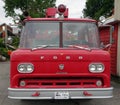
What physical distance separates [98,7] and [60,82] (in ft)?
158

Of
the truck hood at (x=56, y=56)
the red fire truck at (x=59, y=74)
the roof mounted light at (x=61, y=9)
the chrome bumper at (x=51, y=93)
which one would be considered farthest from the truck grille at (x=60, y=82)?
the roof mounted light at (x=61, y=9)

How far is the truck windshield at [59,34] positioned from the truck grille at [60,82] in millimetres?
998

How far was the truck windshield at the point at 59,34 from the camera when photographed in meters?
9.14

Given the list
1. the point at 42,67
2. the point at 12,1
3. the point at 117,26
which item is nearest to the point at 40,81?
the point at 42,67

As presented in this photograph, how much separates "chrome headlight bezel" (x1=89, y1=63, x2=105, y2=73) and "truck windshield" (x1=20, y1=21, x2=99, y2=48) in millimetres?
956

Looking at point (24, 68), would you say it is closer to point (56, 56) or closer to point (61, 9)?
point (56, 56)

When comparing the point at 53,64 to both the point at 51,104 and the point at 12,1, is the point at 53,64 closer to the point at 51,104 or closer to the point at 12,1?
the point at 51,104

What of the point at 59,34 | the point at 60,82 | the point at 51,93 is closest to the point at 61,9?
the point at 59,34

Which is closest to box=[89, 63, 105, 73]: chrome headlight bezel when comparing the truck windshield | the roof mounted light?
the truck windshield

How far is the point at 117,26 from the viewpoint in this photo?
14.9m

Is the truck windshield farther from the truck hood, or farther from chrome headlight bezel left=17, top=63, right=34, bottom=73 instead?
chrome headlight bezel left=17, top=63, right=34, bottom=73

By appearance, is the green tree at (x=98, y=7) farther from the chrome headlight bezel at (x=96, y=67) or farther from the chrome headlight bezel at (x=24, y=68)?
the chrome headlight bezel at (x=24, y=68)

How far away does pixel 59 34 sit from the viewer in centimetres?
920

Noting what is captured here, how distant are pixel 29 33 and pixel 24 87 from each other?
5.39ft
